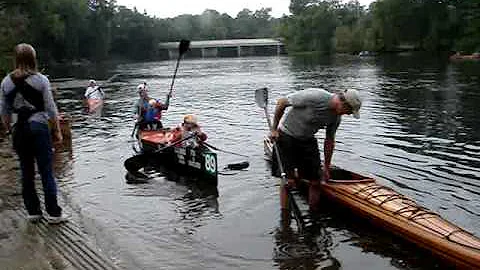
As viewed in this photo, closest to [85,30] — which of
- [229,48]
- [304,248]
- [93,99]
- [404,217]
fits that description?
[229,48]

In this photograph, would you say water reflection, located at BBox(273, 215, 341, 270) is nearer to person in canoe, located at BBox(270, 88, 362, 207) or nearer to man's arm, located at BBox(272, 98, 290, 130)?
person in canoe, located at BBox(270, 88, 362, 207)

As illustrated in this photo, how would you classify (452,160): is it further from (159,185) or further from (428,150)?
(159,185)

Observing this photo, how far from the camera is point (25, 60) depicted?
654cm

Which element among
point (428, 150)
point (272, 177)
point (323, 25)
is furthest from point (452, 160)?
point (323, 25)

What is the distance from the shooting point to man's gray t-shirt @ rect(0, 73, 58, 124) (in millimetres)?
6613

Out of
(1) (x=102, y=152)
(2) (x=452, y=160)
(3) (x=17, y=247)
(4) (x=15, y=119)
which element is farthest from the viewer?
(1) (x=102, y=152)

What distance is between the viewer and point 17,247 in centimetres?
635

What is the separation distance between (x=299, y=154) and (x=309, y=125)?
0.57 metres

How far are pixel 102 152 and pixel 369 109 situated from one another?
11.4 m

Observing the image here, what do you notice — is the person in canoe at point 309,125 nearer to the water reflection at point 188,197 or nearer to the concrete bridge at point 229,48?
the water reflection at point 188,197

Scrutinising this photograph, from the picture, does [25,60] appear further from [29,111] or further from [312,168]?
[312,168]

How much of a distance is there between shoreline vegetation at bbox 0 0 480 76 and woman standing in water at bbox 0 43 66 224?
31335 mm

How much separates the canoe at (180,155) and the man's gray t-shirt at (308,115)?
245 cm

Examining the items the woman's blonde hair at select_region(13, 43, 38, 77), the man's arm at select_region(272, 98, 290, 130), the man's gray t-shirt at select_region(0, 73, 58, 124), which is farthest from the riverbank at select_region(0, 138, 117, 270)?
the man's arm at select_region(272, 98, 290, 130)
